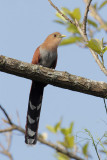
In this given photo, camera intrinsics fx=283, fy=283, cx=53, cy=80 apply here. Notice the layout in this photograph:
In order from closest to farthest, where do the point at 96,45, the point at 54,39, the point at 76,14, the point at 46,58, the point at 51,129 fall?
the point at 96,45 → the point at 76,14 → the point at 51,129 → the point at 46,58 → the point at 54,39

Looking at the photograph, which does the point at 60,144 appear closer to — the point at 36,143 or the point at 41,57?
the point at 36,143

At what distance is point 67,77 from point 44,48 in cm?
148

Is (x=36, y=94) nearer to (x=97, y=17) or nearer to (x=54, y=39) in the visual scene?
(x=54, y=39)

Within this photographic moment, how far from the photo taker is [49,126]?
165 inches

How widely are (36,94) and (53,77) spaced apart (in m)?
1.20

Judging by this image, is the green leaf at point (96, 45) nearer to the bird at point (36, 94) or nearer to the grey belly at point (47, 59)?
the bird at point (36, 94)

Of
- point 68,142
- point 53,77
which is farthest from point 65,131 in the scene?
point 53,77

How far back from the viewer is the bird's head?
470 cm

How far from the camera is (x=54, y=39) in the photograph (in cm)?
491

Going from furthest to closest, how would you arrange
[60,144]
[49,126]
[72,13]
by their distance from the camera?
[49,126]
[60,144]
[72,13]

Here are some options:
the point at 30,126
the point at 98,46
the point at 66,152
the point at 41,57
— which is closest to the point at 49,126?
the point at 30,126

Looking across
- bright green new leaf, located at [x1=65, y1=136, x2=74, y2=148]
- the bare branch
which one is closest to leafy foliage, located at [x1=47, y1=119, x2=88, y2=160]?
bright green new leaf, located at [x1=65, y1=136, x2=74, y2=148]

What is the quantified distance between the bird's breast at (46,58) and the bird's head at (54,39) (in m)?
0.19

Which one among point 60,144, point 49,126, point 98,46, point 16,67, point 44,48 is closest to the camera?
point 98,46
